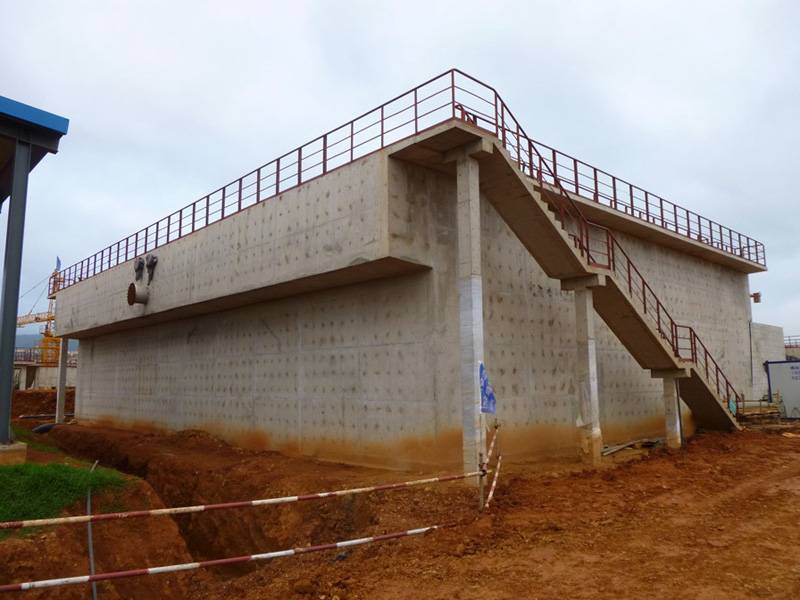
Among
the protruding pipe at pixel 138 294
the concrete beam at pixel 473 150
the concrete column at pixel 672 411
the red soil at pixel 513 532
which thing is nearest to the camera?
the red soil at pixel 513 532

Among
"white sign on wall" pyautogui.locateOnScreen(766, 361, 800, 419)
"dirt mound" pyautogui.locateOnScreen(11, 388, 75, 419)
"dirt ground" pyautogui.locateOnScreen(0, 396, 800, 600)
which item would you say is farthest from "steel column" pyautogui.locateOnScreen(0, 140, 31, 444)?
"dirt mound" pyautogui.locateOnScreen(11, 388, 75, 419)

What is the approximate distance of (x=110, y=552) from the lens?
10.2m

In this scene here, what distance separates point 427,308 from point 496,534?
5679 mm

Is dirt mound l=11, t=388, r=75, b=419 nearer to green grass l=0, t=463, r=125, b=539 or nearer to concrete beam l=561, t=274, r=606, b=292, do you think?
green grass l=0, t=463, r=125, b=539

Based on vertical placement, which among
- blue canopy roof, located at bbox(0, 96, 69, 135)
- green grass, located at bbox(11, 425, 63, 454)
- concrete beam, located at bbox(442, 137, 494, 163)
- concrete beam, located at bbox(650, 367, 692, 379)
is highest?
blue canopy roof, located at bbox(0, 96, 69, 135)

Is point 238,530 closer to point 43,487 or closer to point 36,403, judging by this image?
point 43,487

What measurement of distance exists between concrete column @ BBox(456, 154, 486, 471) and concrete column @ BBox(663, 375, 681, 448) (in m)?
7.29

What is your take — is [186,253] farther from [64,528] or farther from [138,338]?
[64,528]

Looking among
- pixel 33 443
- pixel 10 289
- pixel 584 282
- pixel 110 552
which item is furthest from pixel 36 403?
pixel 584 282

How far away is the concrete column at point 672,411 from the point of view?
15.6m

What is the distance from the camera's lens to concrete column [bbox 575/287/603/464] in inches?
521

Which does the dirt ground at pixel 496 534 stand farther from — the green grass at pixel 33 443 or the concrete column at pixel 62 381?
the concrete column at pixel 62 381

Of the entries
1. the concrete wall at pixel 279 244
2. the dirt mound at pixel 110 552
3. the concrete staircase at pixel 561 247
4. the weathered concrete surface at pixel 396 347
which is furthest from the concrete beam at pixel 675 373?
the dirt mound at pixel 110 552

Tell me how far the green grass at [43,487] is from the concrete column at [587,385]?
970cm
